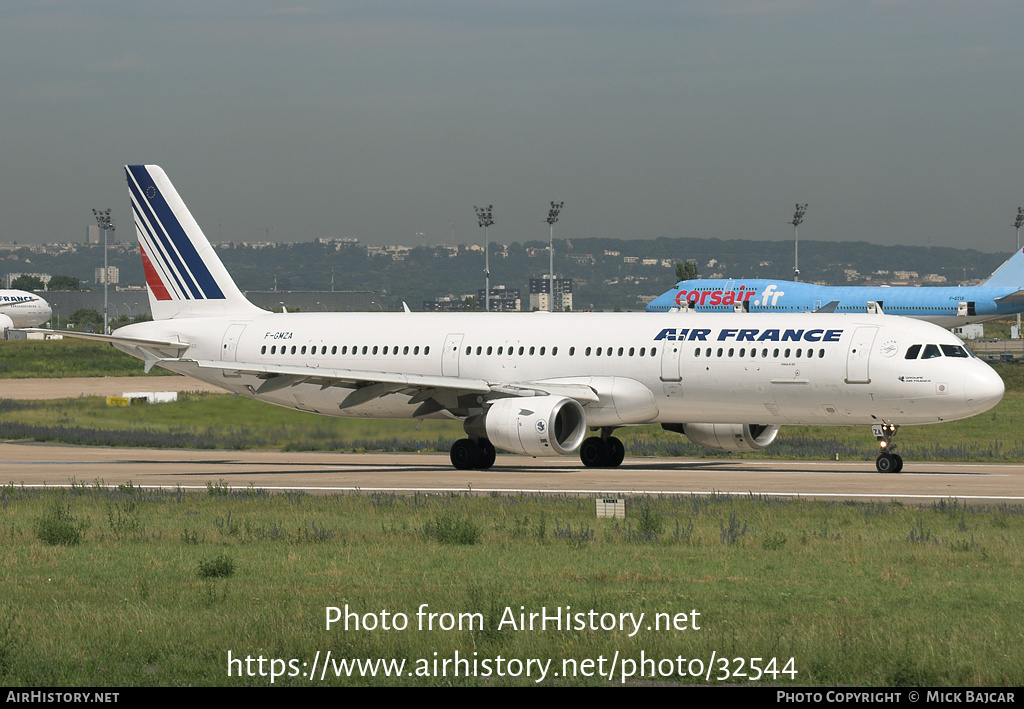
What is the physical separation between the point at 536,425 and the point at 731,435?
272 inches

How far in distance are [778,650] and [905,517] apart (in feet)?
42.7

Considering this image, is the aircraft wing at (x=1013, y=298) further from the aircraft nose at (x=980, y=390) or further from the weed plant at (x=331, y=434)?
the aircraft nose at (x=980, y=390)

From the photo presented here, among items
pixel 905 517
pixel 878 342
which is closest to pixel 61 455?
pixel 878 342

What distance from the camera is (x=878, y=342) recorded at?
36.7 meters

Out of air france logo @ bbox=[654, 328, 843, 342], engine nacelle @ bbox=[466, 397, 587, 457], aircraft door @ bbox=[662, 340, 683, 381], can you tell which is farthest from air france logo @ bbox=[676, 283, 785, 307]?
engine nacelle @ bbox=[466, 397, 587, 457]

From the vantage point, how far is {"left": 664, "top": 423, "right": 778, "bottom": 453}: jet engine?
4091 cm

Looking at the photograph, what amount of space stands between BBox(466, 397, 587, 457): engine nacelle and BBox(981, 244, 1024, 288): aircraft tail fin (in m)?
95.2

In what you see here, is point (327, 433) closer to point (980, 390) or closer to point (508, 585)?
point (980, 390)

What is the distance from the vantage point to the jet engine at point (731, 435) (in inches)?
1610

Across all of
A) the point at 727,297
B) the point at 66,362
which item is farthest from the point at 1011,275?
the point at 66,362

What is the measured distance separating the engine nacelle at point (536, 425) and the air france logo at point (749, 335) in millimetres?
3492

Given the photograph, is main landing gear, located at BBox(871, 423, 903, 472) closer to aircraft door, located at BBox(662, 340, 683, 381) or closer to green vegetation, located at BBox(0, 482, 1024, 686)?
aircraft door, located at BBox(662, 340, 683, 381)

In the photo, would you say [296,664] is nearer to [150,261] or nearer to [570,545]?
[570,545]

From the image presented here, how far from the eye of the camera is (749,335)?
3819 cm
